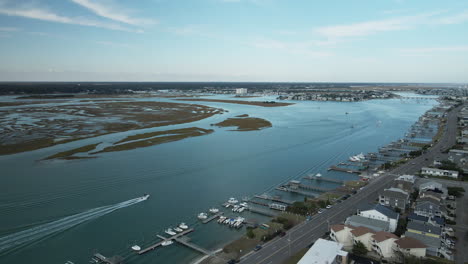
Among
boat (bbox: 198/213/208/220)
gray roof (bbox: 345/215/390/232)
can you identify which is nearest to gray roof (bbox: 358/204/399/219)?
gray roof (bbox: 345/215/390/232)

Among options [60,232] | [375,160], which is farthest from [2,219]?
[375,160]

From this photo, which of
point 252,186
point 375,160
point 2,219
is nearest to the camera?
point 2,219

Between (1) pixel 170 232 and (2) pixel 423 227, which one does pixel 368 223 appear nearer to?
(2) pixel 423 227

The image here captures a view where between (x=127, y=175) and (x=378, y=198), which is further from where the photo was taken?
(x=127, y=175)

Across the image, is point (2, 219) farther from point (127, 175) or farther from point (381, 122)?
point (381, 122)

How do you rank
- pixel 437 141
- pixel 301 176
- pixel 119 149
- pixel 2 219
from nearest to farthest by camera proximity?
pixel 2 219
pixel 301 176
pixel 119 149
pixel 437 141

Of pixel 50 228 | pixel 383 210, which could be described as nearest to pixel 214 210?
pixel 50 228
